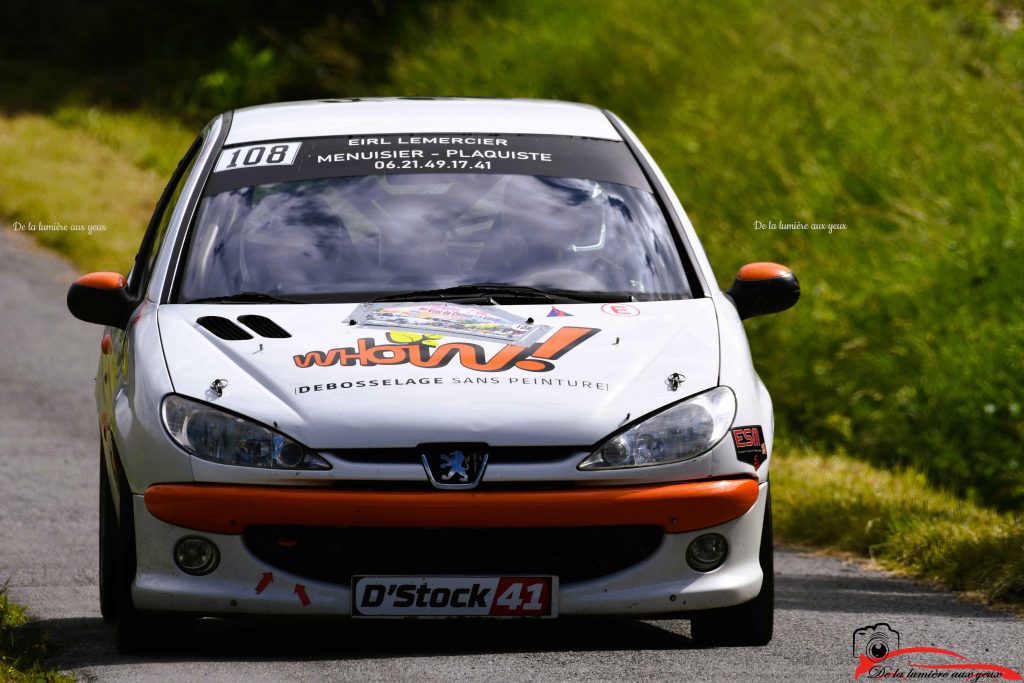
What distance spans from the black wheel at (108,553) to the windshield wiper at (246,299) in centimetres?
65

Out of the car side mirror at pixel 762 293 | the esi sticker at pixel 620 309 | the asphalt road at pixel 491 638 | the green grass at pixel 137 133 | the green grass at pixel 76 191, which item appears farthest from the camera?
the green grass at pixel 137 133

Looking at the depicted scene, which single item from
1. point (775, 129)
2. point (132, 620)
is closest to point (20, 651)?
point (132, 620)

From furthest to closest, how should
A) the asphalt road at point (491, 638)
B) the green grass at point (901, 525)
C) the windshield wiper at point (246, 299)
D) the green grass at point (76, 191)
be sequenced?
the green grass at point (76, 191), the green grass at point (901, 525), the windshield wiper at point (246, 299), the asphalt road at point (491, 638)

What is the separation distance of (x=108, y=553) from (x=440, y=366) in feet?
4.49

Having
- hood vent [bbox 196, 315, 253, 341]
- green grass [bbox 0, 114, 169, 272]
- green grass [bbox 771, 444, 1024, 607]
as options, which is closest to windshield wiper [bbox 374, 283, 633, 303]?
hood vent [bbox 196, 315, 253, 341]

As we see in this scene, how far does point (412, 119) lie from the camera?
6.58m

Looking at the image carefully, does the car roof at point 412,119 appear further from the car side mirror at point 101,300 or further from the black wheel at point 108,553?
the black wheel at point 108,553

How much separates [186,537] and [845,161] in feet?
28.0

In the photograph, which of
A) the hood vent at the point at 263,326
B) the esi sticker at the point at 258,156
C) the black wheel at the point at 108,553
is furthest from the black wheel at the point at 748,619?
the esi sticker at the point at 258,156

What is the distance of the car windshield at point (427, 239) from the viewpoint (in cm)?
574

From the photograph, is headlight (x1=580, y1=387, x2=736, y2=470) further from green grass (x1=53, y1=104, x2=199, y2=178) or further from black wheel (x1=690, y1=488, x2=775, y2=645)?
green grass (x1=53, y1=104, x2=199, y2=178)

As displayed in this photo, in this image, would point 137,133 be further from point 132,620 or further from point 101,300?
point 132,620

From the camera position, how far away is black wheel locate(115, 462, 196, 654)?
198 inches

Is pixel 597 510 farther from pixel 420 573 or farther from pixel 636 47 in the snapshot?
pixel 636 47
